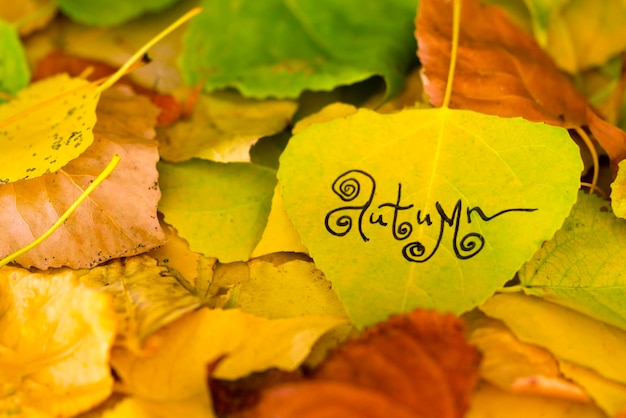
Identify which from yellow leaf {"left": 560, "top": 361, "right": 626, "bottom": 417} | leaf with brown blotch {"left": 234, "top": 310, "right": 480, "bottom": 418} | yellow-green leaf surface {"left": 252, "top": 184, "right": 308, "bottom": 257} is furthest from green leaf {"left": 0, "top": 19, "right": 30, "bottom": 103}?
yellow leaf {"left": 560, "top": 361, "right": 626, "bottom": 417}

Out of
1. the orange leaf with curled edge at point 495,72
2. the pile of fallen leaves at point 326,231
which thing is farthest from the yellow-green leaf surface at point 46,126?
the orange leaf with curled edge at point 495,72

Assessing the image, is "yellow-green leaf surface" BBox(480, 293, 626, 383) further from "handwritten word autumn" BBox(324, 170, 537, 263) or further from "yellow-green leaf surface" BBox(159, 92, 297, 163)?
"yellow-green leaf surface" BBox(159, 92, 297, 163)

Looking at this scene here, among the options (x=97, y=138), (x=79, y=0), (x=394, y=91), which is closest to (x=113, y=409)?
(x=97, y=138)

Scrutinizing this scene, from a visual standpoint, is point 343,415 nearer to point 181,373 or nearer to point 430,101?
point 181,373

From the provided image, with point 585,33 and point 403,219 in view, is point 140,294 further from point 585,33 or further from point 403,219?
point 585,33

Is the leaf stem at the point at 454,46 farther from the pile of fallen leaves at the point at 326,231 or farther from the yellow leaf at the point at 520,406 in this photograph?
the yellow leaf at the point at 520,406

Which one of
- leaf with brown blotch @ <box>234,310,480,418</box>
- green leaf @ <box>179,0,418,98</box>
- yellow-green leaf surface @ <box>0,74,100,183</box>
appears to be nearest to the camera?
leaf with brown blotch @ <box>234,310,480,418</box>

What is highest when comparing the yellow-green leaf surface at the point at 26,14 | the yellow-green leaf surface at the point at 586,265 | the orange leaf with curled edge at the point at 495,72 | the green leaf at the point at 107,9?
the orange leaf with curled edge at the point at 495,72
